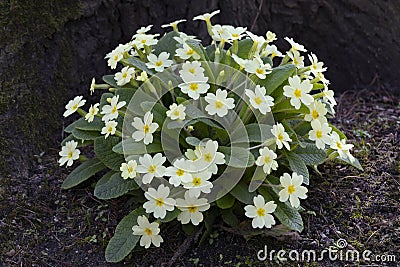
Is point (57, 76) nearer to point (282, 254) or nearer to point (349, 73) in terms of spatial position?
point (282, 254)

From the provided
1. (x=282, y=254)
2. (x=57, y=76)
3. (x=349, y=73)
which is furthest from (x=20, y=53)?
(x=349, y=73)

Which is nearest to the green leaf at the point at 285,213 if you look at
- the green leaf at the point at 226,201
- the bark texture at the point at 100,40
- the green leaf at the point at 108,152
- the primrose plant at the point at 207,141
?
the primrose plant at the point at 207,141

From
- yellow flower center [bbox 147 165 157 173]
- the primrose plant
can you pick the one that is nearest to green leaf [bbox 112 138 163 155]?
the primrose plant

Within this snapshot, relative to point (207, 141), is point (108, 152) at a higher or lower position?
lower

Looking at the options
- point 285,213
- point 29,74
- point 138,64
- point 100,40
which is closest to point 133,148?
point 138,64

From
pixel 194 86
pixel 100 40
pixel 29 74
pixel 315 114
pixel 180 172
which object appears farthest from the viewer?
pixel 100 40

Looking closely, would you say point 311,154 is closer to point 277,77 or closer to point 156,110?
point 277,77
